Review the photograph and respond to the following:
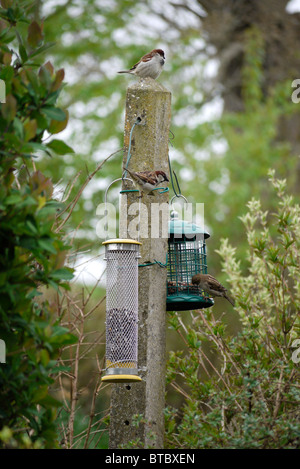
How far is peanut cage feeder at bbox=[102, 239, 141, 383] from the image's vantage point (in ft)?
11.9

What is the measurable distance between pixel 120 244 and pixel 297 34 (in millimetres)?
10253

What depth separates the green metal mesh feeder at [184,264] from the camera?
160 inches

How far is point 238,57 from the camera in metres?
13.3

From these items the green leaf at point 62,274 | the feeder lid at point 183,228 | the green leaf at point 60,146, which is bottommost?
the green leaf at point 62,274

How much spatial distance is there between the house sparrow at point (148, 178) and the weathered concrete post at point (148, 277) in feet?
0.33

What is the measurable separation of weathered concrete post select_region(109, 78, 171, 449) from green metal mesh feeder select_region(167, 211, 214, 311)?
13cm

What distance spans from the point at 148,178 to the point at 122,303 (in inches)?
29.0

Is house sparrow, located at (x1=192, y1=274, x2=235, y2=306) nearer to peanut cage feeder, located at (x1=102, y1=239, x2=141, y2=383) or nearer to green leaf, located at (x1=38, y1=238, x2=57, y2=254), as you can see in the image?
peanut cage feeder, located at (x1=102, y1=239, x2=141, y2=383)

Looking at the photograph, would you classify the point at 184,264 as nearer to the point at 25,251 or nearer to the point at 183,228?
the point at 183,228

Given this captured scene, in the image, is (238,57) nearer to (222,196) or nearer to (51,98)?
(222,196)

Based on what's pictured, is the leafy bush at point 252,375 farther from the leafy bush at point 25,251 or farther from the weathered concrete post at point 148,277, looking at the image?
the leafy bush at point 25,251

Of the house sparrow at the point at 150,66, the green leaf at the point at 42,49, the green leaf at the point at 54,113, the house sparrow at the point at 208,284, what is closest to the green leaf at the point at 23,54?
the green leaf at the point at 42,49

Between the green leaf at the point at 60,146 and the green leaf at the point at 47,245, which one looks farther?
the green leaf at the point at 60,146
